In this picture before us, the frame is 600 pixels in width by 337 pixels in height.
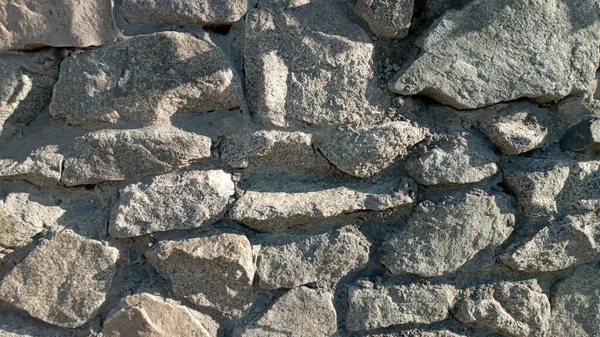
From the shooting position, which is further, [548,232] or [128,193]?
[548,232]

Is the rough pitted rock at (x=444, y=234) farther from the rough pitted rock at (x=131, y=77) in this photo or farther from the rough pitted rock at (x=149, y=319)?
the rough pitted rock at (x=131, y=77)

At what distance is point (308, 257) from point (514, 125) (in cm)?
56

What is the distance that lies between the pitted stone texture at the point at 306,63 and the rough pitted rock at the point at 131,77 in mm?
117

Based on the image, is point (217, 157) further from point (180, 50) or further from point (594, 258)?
point (594, 258)

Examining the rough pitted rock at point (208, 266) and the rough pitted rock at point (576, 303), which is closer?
the rough pitted rock at point (208, 266)

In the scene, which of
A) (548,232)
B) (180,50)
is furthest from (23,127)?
(548,232)

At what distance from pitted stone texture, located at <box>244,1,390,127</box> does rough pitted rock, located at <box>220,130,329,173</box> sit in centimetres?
4

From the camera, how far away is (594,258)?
4.48 feet

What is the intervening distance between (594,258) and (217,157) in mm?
918

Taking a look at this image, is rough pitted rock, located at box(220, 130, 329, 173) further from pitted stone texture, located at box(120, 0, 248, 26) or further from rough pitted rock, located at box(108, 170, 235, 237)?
pitted stone texture, located at box(120, 0, 248, 26)

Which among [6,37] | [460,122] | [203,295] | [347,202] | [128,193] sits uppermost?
[460,122]

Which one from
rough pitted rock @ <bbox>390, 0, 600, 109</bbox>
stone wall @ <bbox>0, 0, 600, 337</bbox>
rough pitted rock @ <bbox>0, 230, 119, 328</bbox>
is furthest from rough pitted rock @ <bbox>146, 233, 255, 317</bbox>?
rough pitted rock @ <bbox>390, 0, 600, 109</bbox>

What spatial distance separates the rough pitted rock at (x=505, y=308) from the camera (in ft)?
4.34

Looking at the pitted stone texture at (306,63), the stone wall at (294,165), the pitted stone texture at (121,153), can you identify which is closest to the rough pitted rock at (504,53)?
Result: the stone wall at (294,165)
